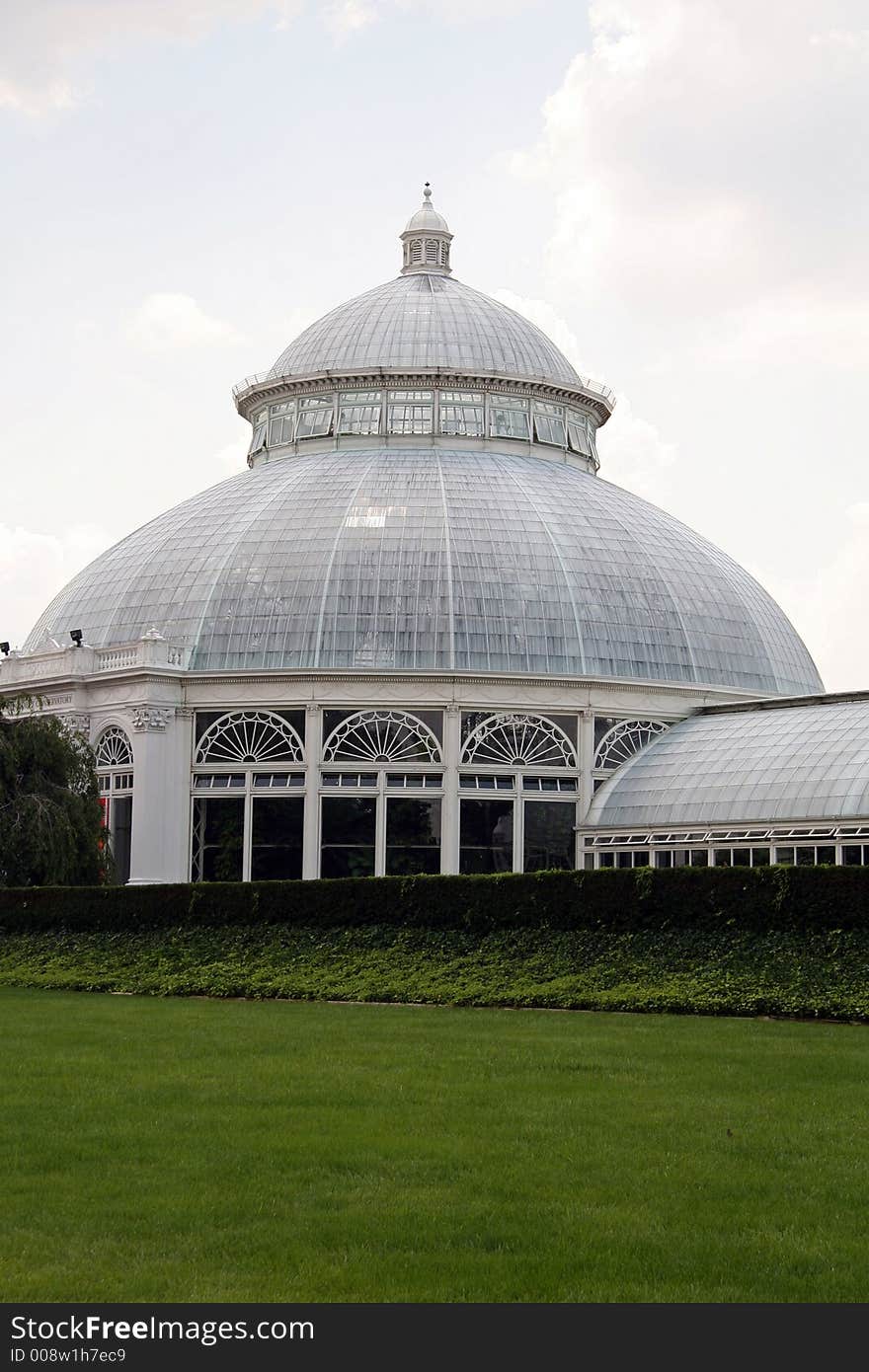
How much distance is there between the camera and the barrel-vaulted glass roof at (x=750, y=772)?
182 feet

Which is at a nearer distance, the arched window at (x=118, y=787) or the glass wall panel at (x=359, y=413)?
the arched window at (x=118, y=787)

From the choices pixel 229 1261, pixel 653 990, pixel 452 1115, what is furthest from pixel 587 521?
pixel 229 1261

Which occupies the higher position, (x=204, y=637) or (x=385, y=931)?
(x=204, y=637)

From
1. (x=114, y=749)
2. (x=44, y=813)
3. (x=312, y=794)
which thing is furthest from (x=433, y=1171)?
(x=114, y=749)

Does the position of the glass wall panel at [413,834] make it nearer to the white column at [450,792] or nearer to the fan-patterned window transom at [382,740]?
the white column at [450,792]

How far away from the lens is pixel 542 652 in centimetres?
6116

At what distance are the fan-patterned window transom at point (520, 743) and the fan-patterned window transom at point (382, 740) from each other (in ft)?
5.03

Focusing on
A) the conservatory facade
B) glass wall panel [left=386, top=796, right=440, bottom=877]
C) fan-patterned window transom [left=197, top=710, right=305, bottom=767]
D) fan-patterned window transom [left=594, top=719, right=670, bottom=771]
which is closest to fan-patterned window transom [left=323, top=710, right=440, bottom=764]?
the conservatory facade

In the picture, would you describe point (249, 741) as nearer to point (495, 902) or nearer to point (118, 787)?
point (118, 787)

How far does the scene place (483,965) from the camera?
3916 centimetres

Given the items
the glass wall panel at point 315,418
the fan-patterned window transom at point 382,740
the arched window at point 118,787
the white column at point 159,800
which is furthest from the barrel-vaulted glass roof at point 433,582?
the arched window at point 118,787

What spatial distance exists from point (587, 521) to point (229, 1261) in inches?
2173

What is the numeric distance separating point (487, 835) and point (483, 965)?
20699mm

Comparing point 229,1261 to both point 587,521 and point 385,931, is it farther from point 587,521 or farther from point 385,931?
point 587,521
